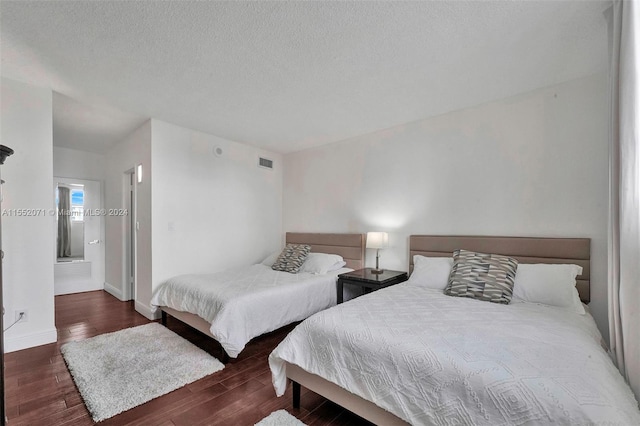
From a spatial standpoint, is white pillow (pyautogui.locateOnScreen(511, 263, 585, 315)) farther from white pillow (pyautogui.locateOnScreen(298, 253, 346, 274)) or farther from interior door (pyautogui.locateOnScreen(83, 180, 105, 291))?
interior door (pyautogui.locateOnScreen(83, 180, 105, 291))

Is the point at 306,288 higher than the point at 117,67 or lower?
lower

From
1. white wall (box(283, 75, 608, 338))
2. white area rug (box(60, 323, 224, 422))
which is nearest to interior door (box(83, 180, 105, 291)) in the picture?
white area rug (box(60, 323, 224, 422))

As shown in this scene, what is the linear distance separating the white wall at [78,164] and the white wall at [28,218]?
2570 mm

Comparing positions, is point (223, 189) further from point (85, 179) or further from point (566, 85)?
point (566, 85)

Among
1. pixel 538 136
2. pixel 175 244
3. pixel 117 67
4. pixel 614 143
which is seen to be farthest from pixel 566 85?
pixel 175 244

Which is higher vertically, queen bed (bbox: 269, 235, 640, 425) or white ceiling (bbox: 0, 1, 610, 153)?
white ceiling (bbox: 0, 1, 610, 153)

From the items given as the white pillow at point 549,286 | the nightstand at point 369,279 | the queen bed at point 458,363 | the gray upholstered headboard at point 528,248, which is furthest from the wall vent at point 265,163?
the white pillow at point 549,286

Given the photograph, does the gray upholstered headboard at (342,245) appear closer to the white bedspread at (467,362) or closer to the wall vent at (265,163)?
the wall vent at (265,163)

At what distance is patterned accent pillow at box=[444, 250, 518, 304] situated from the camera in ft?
7.39

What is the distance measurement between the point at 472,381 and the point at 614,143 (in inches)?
62.1

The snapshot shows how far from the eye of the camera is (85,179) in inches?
197

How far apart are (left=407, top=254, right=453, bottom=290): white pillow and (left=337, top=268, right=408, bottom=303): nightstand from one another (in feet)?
1.02

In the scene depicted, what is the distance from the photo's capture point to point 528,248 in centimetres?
263

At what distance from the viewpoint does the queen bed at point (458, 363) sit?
110 cm
